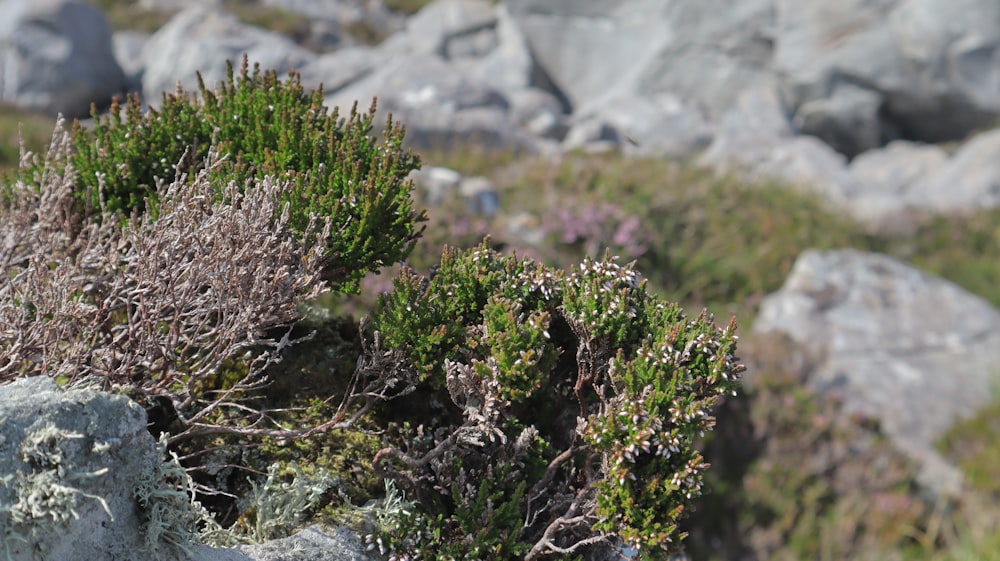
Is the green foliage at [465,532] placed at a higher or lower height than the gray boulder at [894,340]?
higher

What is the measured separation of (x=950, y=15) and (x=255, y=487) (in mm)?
25300

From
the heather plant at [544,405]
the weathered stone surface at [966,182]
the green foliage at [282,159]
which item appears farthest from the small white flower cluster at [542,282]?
the weathered stone surface at [966,182]

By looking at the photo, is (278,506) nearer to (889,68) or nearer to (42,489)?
(42,489)

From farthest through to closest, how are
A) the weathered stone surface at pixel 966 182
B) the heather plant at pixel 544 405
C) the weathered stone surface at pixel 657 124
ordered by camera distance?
the weathered stone surface at pixel 657 124, the weathered stone surface at pixel 966 182, the heather plant at pixel 544 405

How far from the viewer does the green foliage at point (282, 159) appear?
3.67 m

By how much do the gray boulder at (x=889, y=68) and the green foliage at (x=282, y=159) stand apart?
22.5 metres

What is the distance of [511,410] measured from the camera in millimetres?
3650

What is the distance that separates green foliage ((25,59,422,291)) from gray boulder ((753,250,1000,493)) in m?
7.58

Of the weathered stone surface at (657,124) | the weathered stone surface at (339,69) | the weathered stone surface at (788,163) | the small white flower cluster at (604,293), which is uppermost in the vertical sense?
the small white flower cluster at (604,293)

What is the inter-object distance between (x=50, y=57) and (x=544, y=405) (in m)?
21.5

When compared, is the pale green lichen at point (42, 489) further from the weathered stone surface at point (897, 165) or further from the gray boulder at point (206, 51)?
the weathered stone surface at point (897, 165)

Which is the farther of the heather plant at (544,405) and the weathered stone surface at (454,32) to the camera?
the weathered stone surface at (454,32)

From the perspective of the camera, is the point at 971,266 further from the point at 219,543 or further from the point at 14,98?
the point at 14,98

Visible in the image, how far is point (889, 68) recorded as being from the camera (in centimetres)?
2350
